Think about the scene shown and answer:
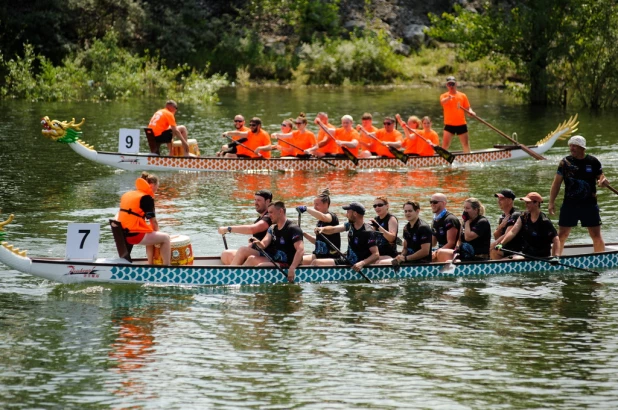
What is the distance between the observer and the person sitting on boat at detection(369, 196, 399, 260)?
16750 millimetres

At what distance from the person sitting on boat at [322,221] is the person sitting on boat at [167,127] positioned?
35.9ft

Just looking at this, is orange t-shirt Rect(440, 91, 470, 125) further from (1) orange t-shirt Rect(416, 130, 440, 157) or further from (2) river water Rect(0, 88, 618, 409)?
(2) river water Rect(0, 88, 618, 409)

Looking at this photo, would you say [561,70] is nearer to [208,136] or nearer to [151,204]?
[208,136]

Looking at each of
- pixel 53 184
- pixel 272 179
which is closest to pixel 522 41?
pixel 272 179

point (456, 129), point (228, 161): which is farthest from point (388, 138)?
point (228, 161)

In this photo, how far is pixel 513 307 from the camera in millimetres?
15711

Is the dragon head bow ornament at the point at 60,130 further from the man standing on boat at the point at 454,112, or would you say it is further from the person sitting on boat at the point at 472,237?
the person sitting on boat at the point at 472,237

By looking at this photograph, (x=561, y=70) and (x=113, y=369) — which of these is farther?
(x=561, y=70)

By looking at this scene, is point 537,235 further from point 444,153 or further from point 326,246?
point 444,153

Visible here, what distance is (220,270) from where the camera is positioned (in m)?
16.2

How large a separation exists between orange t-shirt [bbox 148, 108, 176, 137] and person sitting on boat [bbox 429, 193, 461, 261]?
11.6m

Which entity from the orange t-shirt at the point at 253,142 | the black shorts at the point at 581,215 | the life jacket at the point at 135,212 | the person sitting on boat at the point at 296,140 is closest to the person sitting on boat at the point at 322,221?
the life jacket at the point at 135,212

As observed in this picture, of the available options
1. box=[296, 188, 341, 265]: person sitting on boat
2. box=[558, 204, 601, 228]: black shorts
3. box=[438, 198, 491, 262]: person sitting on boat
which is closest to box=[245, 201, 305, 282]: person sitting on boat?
box=[296, 188, 341, 265]: person sitting on boat

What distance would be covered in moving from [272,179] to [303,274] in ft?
35.5
